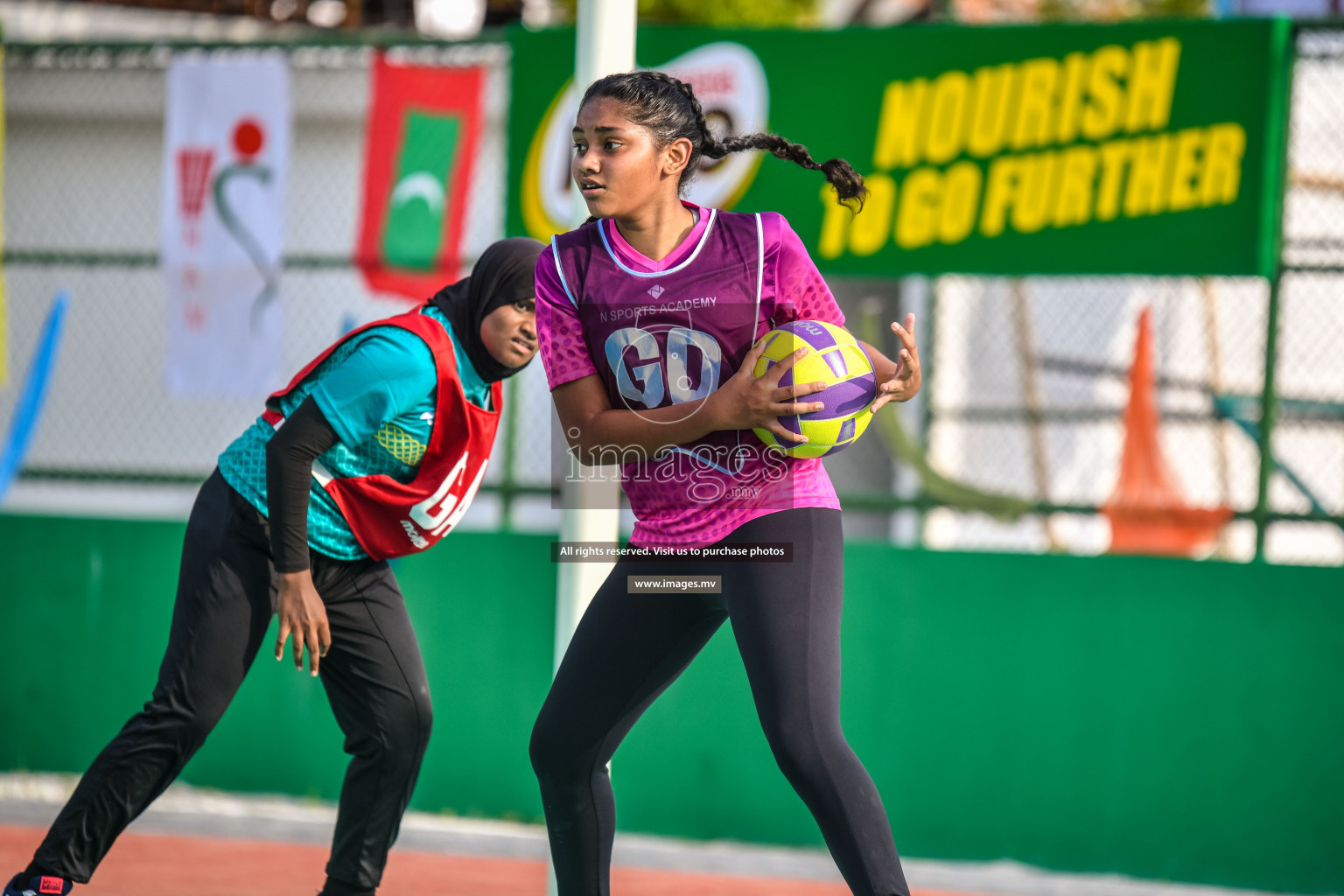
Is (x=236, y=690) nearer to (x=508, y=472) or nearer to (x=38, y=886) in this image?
(x=38, y=886)

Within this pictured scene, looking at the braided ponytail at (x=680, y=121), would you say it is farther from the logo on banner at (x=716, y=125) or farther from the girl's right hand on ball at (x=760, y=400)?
the logo on banner at (x=716, y=125)

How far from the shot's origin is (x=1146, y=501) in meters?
6.37

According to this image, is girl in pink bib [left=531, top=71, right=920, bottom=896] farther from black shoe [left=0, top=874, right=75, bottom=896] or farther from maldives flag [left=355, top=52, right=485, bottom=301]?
maldives flag [left=355, top=52, right=485, bottom=301]

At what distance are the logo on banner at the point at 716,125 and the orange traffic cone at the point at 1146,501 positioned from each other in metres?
1.96

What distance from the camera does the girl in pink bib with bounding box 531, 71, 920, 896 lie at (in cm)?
333

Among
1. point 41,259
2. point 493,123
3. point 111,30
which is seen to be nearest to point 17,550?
point 41,259

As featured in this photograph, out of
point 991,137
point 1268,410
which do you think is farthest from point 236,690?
point 1268,410

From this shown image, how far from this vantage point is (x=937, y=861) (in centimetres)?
620

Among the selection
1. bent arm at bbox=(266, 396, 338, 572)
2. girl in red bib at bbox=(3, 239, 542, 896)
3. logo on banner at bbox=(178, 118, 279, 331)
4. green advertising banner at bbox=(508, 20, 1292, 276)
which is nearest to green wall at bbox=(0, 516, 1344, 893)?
green advertising banner at bbox=(508, 20, 1292, 276)

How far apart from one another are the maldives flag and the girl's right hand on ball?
3922mm

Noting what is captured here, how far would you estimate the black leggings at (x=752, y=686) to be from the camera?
10.4ft

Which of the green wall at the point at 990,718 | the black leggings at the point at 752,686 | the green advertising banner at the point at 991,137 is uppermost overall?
the green advertising banner at the point at 991,137

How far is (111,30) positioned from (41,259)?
28.1 ft

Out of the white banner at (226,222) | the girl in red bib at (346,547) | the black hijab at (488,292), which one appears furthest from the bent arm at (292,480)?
the white banner at (226,222)
